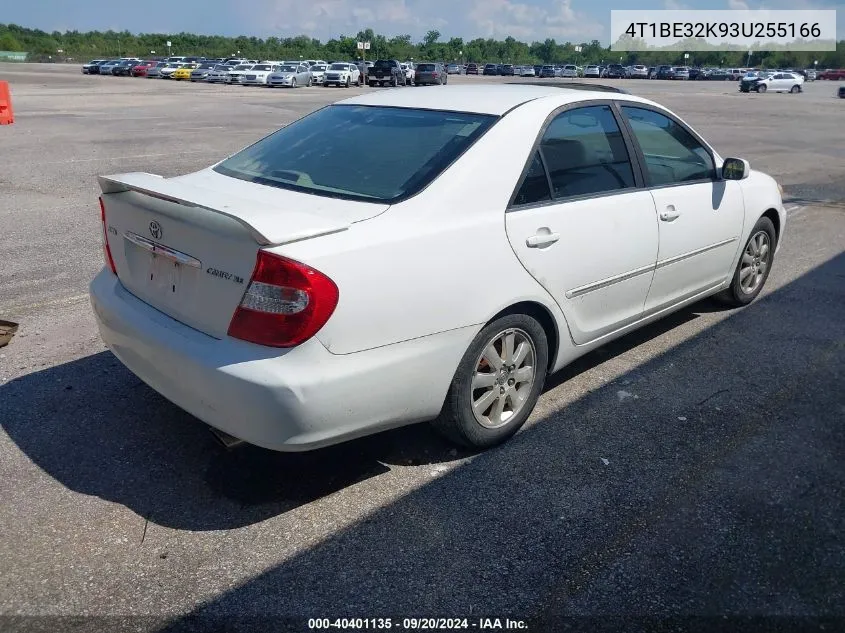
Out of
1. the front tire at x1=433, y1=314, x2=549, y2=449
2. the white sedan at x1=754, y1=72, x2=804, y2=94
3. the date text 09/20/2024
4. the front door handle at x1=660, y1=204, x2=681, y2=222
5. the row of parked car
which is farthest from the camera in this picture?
the white sedan at x1=754, y1=72, x2=804, y2=94

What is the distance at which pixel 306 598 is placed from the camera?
2.70m

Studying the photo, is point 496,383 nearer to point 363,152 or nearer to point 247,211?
point 363,152

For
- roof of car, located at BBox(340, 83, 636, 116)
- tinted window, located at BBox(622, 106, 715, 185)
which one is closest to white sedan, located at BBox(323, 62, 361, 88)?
tinted window, located at BBox(622, 106, 715, 185)

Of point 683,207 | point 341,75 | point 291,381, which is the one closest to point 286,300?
point 291,381

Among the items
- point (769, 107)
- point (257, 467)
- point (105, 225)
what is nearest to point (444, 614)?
point (257, 467)

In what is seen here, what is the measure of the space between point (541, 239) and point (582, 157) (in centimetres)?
70

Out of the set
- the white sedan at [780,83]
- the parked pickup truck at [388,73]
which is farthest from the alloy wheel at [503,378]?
the white sedan at [780,83]

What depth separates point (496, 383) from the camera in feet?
12.0

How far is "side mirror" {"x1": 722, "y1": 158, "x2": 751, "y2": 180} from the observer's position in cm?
502

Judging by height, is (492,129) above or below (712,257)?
above

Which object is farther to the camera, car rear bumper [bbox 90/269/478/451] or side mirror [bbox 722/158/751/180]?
side mirror [bbox 722/158/751/180]

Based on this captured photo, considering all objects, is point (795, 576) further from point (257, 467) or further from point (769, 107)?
point (769, 107)

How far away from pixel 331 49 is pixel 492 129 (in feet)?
415

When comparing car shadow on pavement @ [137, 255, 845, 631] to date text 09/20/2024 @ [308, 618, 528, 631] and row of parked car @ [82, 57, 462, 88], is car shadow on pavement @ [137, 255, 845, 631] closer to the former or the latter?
date text 09/20/2024 @ [308, 618, 528, 631]
